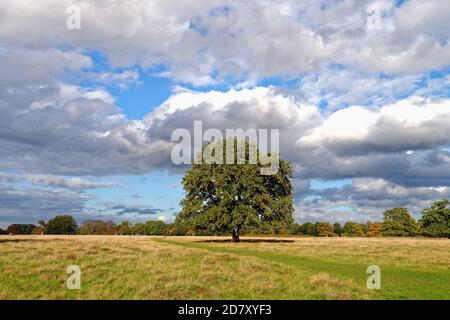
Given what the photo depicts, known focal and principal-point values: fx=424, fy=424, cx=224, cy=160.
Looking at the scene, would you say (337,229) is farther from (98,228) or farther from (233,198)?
(233,198)

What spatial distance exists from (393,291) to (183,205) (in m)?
46.2

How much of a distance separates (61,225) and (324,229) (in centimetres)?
9545

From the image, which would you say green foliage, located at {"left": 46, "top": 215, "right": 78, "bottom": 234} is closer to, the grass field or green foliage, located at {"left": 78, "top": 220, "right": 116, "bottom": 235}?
green foliage, located at {"left": 78, "top": 220, "right": 116, "bottom": 235}

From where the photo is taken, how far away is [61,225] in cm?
14425

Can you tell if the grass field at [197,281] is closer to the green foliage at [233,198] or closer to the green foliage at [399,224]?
the green foliage at [233,198]

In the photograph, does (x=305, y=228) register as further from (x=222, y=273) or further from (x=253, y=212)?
(x=222, y=273)

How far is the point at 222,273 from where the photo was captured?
21.6m

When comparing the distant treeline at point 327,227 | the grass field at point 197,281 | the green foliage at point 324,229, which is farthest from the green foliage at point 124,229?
the grass field at point 197,281

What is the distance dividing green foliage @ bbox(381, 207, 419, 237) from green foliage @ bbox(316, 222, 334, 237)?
30.4 meters

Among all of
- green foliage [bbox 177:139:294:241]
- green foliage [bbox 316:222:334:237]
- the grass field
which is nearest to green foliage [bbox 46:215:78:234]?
green foliage [bbox 316:222:334:237]

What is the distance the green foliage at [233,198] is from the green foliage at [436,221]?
6594cm
